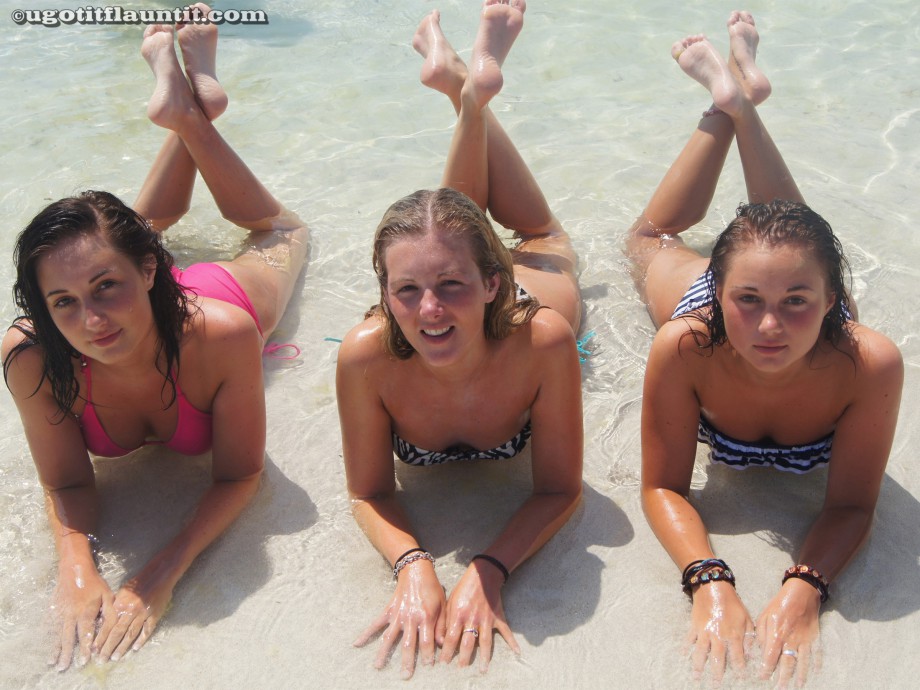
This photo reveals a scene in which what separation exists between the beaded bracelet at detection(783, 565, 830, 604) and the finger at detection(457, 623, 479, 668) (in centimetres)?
95

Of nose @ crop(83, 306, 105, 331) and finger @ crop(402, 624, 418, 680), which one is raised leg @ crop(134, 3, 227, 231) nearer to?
nose @ crop(83, 306, 105, 331)

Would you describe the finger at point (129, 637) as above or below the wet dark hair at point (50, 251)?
below

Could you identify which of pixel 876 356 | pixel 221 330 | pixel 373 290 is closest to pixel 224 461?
pixel 221 330

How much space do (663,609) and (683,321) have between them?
90cm

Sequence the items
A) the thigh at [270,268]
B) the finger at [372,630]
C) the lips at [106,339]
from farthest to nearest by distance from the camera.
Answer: the thigh at [270,268], the lips at [106,339], the finger at [372,630]

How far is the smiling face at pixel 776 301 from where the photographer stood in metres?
2.66

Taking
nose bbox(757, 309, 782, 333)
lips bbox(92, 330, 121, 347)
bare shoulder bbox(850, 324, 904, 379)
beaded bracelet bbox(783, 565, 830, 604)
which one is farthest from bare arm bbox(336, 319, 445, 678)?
bare shoulder bbox(850, 324, 904, 379)

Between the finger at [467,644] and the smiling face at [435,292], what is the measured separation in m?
0.77

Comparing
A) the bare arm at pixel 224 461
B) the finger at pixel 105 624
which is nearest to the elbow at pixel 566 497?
the bare arm at pixel 224 461

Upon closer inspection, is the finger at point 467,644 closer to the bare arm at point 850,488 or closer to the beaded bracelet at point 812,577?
the bare arm at point 850,488

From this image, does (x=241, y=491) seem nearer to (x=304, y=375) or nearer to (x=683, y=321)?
(x=304, y=375)

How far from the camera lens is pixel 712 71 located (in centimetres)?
445

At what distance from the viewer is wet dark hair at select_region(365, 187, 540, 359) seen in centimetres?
277

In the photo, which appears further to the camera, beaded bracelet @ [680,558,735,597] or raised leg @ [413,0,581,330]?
raised leg @ [413,0,581,330]
